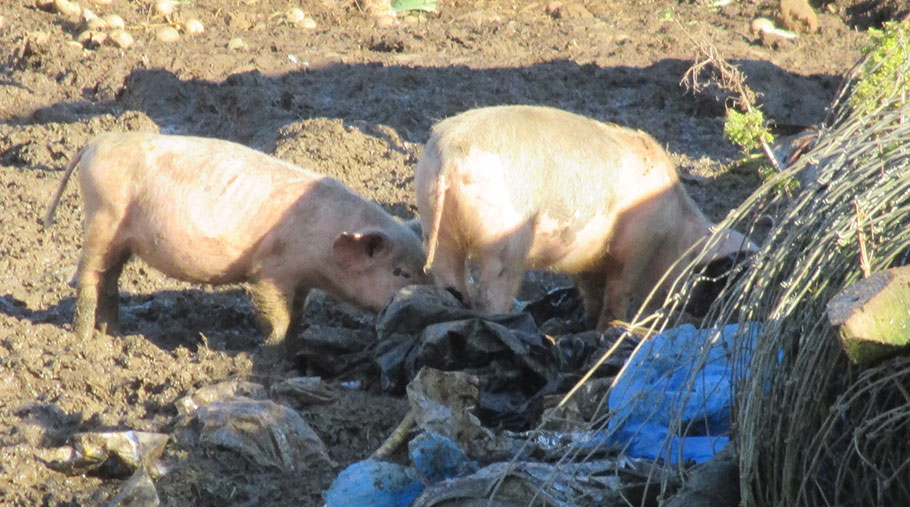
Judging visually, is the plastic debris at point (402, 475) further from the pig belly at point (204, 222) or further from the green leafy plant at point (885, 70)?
the pig belly at point (204, 222)

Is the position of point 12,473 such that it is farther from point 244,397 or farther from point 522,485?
point 522,485

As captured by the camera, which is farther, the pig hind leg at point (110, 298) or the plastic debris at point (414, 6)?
the plastic debris at point (414, 6)

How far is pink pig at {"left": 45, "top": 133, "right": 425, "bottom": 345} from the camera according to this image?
19.1 feet

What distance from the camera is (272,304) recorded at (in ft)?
19.2

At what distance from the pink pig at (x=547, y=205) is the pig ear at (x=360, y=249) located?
1.07ft

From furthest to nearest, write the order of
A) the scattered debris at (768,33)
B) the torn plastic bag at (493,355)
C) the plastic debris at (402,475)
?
the scattered debris at (768,33) → the torn plastic bag at (493,355) → the plastic debris at (402,475)

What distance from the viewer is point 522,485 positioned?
325 centimetres

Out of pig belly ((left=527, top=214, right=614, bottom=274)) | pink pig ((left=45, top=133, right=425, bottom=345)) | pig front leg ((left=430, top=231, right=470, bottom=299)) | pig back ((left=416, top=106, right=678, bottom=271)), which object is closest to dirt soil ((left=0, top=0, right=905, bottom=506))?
pink pig ((left=45, top=133, right=425, bottom=345))

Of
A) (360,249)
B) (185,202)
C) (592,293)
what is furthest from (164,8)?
(592,293)

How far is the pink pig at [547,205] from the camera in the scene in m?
5.46

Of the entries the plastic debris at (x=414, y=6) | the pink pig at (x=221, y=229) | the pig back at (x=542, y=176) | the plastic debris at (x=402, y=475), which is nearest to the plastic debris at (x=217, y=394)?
the plastic debris at (x=402, y=475)

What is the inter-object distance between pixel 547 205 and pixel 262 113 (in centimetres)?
Answer: 461

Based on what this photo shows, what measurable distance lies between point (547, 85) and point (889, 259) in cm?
805

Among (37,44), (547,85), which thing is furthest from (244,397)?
(37,44)
